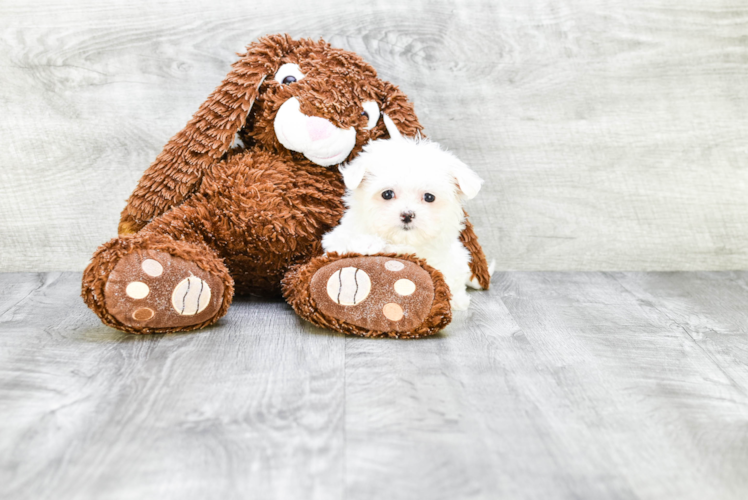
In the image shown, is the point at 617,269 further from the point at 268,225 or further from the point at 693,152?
the point at 268,225

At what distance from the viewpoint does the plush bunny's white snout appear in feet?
3.68

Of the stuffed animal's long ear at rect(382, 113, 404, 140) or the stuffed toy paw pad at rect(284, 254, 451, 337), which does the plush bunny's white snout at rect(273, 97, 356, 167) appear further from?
the stuffed toy paw pad at rect(284, 254, 451, 337)

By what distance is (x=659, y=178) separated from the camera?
154 centimetres

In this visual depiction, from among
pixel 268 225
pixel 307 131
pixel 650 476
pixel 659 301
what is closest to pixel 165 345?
pixel 268 225

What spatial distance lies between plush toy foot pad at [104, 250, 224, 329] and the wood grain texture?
1.75ft

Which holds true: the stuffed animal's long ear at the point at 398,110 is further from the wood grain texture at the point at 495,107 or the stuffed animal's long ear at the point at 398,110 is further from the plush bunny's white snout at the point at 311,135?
the wood grain texture at the point at 495,107

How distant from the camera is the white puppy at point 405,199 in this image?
1069 millimetres

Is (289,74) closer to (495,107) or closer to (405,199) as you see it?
(405,199)

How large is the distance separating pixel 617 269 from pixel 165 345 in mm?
1037

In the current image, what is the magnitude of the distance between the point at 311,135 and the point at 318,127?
0.02 meters

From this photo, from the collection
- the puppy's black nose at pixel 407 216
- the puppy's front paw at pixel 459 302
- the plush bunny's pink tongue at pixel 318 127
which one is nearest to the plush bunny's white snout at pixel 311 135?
the plush bunny's pink tongue at pixel 318 127

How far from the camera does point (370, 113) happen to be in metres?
1.19

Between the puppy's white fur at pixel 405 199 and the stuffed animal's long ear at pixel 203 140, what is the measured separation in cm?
21

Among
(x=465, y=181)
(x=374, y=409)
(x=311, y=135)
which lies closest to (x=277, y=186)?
(x=311, y=135)
